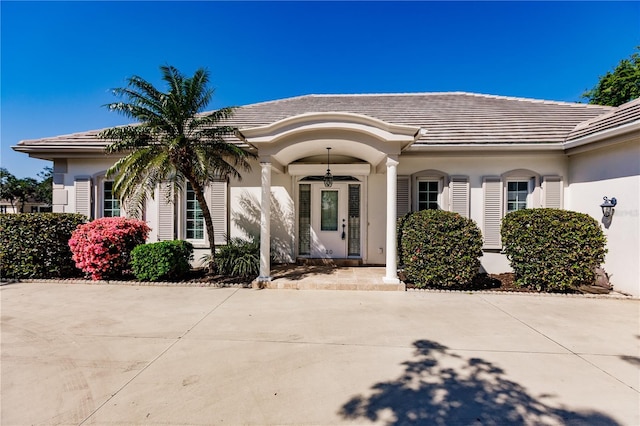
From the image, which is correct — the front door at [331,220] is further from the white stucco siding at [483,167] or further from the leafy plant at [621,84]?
the leafy plant at [621,84]

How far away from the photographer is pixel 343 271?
8.09m

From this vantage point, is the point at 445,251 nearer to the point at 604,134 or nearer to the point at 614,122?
the point at 604,134

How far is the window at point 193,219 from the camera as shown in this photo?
29.5 feet

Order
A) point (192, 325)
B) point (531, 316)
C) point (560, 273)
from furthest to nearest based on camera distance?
1. point (560, 273)
2. point (531, 316)
3. point (192, 325)

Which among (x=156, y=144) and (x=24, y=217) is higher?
(x=156, y=144)

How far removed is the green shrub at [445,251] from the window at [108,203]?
9.15 metres

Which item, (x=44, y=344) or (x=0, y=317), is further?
(x=0, y=317)

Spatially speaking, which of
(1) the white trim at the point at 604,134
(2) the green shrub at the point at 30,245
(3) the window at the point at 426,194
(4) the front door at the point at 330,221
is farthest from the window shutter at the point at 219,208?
(1) the white trim at the point at 604,134

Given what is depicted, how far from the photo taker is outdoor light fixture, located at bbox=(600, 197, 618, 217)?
261 inches

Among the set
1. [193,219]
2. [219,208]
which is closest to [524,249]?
[219,208]

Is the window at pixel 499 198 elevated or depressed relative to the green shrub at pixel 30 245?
elevated

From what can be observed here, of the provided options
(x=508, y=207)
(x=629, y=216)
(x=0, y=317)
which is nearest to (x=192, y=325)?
(x=0, y=317)

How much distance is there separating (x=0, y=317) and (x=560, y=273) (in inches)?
432

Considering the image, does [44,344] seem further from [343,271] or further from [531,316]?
[531,316]
